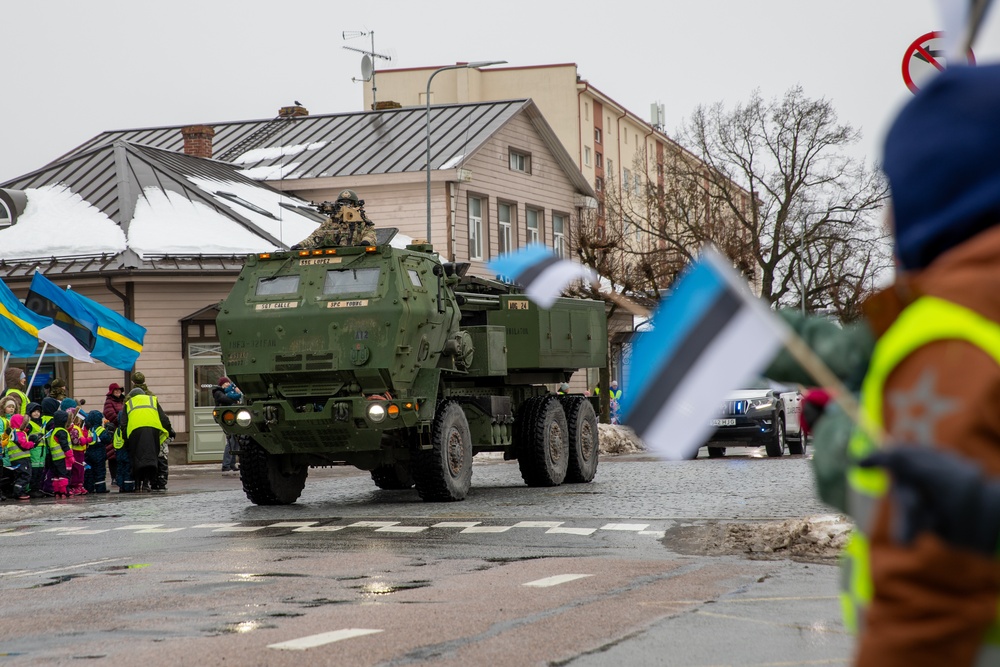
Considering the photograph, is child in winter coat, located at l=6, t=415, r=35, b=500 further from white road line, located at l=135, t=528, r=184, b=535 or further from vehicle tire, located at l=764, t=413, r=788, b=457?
vehicle tire, located at l=764, t=413, r=788, b=457

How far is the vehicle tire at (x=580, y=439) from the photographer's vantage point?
19.4 metres

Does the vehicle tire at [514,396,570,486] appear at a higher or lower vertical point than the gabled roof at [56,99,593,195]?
lower

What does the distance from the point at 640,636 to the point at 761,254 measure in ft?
135

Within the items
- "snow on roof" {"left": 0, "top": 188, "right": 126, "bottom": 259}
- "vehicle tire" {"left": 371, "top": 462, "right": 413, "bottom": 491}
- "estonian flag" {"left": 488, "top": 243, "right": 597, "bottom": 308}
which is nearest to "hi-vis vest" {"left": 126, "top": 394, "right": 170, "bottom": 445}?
"vehicle tire" {"left": 371, "top": 462, "right": 413, "bottom": 491}

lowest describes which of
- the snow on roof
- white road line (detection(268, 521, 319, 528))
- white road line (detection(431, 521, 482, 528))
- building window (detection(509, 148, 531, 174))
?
white road line (detection(431, 521, 482, 528))

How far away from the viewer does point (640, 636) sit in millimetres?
6723

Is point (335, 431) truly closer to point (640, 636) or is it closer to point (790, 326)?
point (640, 636)

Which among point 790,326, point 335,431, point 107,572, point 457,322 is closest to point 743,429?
point 457,322

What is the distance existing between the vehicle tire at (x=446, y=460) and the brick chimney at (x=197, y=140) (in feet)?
84.6

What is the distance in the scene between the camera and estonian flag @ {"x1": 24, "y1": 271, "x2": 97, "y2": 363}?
21.6 meters

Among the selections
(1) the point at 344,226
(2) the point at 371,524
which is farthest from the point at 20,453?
(2) the point at 371,524

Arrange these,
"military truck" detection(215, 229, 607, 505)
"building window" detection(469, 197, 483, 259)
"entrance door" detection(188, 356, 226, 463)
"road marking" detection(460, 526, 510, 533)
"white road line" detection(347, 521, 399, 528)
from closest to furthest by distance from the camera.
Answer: "road marking" detection(460, 526, 510, 533), "white road line" detection(347, 521, 399, 528), "military truck" detection(215, 229, 607, 505), "entrance door" detection(188, 356, 226, 463), "building window" detection(469, 197, 483, 259)

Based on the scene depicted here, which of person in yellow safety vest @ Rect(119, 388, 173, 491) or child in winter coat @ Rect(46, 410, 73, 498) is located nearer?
child in winter coat @ Rect(46, 410, 73, 498)

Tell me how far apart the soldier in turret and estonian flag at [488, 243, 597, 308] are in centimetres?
1315
